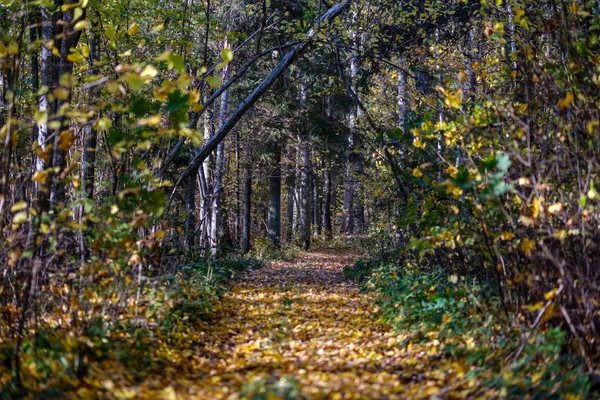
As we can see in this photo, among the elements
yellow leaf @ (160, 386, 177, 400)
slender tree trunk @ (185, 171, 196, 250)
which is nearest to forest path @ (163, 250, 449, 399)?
yellow leaf @ (160, 386, 177, 400)

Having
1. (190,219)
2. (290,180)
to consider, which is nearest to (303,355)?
(190,219)

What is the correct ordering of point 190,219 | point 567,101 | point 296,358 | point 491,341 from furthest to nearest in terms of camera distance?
point 190,219
point 296,358
point 491,341
point 567,101

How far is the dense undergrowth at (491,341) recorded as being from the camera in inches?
127

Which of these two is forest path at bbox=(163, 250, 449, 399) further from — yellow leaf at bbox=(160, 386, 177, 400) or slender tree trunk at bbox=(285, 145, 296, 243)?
slender tree trunk at bbox=(285, 145, 296, 243)

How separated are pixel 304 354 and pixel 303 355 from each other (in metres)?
0.04

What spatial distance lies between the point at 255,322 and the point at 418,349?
2.18m

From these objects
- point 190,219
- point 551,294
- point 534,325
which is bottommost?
point 534,325

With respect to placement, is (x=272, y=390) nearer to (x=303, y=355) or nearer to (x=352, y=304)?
(x=303, y=355)

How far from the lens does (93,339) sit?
12.6 ft

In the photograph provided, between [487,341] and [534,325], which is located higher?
[534,325]

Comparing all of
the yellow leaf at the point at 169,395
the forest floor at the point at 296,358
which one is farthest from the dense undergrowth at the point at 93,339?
the forest floor at the point at 296,358

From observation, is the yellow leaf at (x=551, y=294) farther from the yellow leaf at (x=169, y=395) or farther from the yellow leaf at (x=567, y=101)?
the yellow leaf at (x=169, y=395)

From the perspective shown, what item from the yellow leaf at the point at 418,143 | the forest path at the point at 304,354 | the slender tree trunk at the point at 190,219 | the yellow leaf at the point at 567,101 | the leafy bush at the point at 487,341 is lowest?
the forest path at the point at 304,354

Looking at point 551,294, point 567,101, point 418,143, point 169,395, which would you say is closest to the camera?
point 169,395
